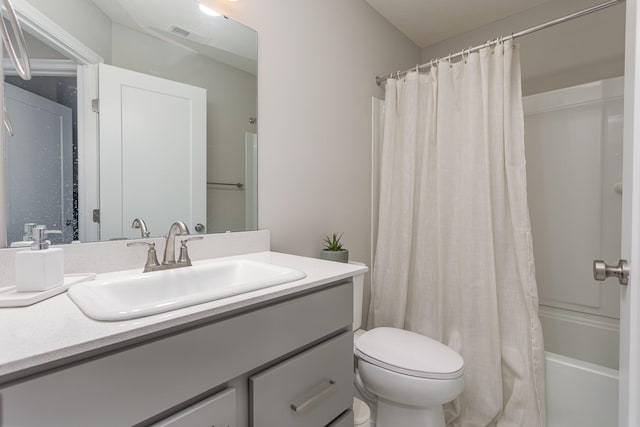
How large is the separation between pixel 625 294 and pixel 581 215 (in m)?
1.25

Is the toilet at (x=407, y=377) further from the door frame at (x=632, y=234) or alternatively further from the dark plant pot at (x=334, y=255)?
the door frame at (x=632, y=234)

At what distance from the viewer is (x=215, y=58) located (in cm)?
127

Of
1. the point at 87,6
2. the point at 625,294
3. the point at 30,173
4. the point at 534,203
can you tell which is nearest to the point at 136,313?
the point at 30,173

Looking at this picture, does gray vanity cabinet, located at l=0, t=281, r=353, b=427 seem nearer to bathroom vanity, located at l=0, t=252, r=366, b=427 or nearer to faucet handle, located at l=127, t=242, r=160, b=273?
bathroom vanity, located at l=0, t=252, r=366, b=427

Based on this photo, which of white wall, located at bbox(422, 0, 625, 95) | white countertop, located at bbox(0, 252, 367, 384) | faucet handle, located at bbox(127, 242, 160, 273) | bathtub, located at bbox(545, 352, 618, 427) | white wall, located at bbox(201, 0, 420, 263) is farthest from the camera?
white wall, located at bbox(422, 0, 625, 95)

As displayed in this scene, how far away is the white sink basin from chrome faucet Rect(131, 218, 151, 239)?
0.18m

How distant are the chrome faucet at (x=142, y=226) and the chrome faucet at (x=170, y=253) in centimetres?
4

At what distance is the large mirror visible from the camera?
870 millimetres

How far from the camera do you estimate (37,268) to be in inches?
28.1

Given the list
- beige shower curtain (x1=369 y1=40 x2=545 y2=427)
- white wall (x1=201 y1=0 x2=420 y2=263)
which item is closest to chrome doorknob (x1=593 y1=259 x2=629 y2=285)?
beige shower curtain (x1=369 y1=40 x2=545 y2=427)

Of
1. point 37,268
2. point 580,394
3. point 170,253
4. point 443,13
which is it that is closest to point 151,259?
A: point 170,253

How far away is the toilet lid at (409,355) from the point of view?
1206 millimetres

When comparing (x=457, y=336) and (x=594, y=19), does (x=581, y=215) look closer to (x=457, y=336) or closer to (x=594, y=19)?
(x=457, y=336)

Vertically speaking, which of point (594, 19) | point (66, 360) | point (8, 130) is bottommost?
point (66, 360)
